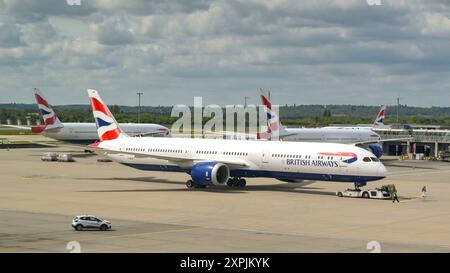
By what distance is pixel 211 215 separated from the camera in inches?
2148

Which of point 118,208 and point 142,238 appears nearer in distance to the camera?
point 142,238

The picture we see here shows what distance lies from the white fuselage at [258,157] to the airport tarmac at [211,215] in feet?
6.39

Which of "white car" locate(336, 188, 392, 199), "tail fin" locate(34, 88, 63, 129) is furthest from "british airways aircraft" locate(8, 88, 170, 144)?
"white car" locate(336, 188, 392, 199)

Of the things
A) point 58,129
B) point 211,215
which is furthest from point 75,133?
point 211,215

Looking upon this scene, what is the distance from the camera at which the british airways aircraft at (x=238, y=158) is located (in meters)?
65.4

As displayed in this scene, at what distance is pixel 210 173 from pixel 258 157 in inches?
175

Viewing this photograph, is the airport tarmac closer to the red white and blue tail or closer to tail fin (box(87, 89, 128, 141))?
tail fin (box(87, 89, 128, 141))

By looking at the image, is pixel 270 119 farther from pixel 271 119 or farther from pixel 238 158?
pixel 238 158

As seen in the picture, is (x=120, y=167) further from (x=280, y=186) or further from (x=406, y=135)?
(x=406, y=135)

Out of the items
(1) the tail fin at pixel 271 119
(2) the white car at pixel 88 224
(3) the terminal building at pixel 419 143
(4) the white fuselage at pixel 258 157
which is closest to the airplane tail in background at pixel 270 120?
(1) the tail fin at pixel 271 119

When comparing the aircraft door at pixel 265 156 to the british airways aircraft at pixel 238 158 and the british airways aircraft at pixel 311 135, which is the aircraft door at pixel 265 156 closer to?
the british airways aircraft at pixel 238 158

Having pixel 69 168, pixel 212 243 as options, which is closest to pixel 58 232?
pixel 212 243
